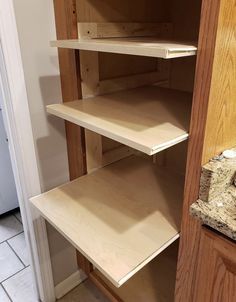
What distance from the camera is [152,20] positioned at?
1.27 metres

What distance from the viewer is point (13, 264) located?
1762 mm

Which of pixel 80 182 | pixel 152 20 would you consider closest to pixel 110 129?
pixel 80 182

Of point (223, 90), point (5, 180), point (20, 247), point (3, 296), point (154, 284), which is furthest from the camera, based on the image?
point (5, 180)

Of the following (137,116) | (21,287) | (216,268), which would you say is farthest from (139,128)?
(21,287)

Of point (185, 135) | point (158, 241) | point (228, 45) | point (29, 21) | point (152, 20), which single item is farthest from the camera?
point (152, 20)

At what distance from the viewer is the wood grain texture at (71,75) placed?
0.98 metres

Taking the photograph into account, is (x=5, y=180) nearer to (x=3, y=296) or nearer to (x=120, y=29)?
(x=3, y=296)

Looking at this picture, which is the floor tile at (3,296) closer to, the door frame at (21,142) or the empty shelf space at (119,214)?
the door frame at (21,142)

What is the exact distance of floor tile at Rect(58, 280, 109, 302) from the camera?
1535mm

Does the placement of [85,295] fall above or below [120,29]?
below

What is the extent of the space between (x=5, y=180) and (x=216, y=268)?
5.43 feet

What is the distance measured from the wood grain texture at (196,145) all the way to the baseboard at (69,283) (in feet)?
2.53

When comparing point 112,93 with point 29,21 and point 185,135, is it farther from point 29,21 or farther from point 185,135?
point 185,135

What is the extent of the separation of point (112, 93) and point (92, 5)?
362 millimetres
